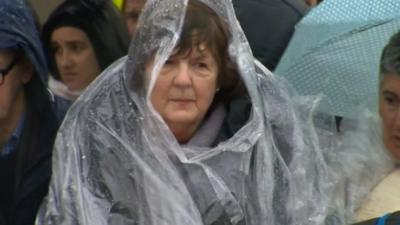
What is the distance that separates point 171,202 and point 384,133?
75cm

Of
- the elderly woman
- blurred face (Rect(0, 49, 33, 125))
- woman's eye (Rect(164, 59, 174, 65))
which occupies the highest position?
woman's eye (Rect(164, 59, 174, 65))

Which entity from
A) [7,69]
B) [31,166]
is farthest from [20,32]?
[31,166]

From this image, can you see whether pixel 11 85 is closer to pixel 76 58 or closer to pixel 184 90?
pixel 184 90

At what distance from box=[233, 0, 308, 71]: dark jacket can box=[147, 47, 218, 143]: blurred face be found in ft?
2.30

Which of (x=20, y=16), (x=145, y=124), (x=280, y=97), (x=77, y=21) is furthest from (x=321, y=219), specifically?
(x=77, y=21)

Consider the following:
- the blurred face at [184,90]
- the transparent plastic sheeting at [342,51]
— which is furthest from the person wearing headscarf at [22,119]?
the transparent plastic sheeting at [342,51]

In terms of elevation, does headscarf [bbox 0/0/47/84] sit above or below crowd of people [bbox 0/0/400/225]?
above

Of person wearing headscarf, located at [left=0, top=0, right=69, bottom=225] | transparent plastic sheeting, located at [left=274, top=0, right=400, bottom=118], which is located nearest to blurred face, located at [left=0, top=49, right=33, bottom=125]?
person wearing headscarf, located at [left=0, top=0, right=69, bottom=225]

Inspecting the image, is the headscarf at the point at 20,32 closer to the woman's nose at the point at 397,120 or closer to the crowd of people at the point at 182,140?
the crowd of people at the point at 182,140

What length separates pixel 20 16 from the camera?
7.52 ft

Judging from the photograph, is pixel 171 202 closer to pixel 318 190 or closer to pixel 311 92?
pixel 318 190

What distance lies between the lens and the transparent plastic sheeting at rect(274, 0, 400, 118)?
255cm

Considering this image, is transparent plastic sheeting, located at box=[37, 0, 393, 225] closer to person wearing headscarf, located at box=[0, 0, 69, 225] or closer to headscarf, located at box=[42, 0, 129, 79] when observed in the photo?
person wearing headscarf, located at box=[0, 0, 69, 225]

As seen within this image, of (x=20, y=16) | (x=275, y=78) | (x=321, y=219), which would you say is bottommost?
(x=321, y=219)
